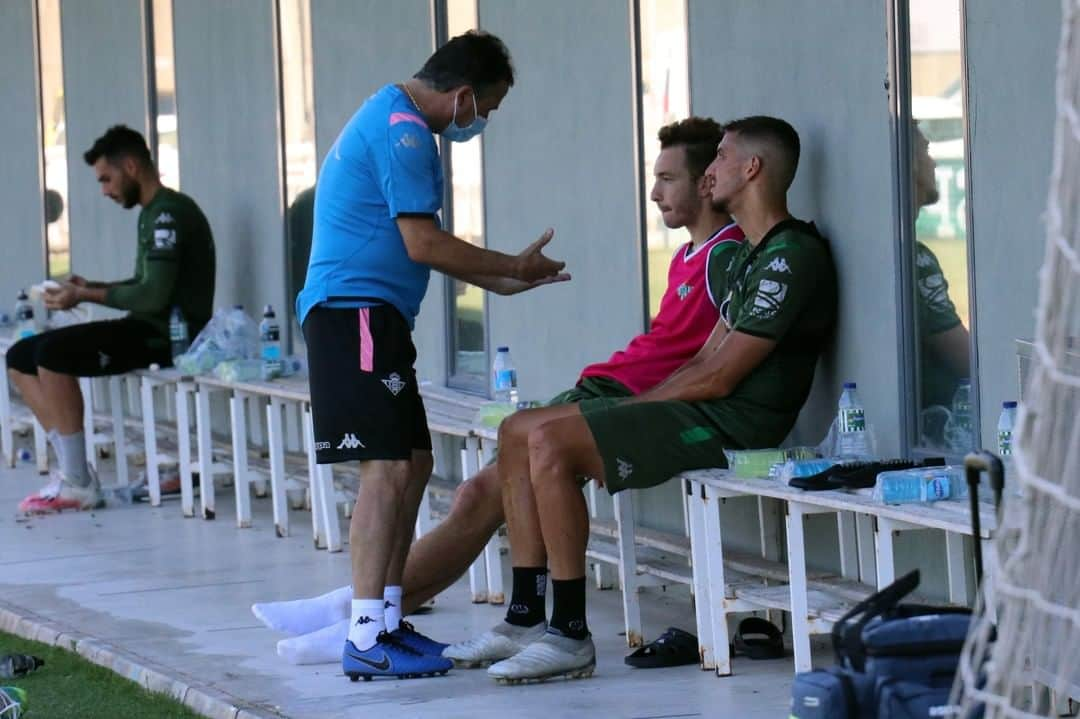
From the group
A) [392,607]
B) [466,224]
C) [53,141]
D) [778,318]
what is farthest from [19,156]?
[778,318]

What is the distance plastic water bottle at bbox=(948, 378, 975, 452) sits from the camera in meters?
5.52

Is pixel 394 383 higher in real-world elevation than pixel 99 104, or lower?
lower

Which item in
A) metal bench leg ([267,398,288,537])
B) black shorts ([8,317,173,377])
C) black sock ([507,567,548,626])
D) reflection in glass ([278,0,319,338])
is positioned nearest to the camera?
black sock ([507,567,548,626])

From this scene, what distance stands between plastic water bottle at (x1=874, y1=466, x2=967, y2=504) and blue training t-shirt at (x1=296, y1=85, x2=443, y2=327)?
1506mm

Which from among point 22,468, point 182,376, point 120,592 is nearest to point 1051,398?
point 120,592

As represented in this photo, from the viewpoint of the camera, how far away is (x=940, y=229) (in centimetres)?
558

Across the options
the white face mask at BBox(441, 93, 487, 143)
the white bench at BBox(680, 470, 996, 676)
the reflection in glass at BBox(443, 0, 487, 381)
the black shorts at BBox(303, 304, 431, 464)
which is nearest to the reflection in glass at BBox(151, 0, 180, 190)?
the reflection in glass at BBox(443, 0, 487, 381)

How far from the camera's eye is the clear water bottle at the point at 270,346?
359 inches

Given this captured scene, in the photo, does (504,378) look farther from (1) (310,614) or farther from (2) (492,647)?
(2) (492,647)

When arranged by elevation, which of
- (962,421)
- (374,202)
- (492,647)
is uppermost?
(374,202)

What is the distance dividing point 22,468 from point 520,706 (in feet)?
21.8

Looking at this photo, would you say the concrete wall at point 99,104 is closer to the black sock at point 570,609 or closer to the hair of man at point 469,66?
the hair of man at point 469,66

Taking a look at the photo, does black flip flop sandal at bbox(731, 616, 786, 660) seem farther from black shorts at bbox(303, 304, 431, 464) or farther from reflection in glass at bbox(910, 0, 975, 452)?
black shorts at bbox(303, 304, 431, 464)

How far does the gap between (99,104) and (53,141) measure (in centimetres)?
108
